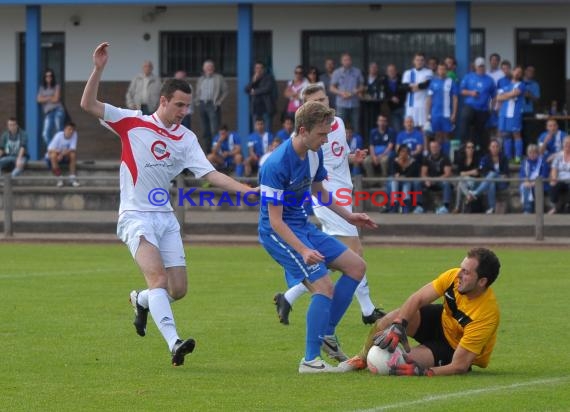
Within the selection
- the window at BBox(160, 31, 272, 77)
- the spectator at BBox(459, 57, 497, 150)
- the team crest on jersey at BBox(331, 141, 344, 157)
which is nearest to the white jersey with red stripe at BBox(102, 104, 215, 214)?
the team crest on jersey at BBox(331, 141, 344, 157)

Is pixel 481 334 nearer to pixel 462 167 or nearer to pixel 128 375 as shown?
→ pixel 128 375

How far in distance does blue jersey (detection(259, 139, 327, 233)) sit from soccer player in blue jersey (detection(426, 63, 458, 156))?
16753mm

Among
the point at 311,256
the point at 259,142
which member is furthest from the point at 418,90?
the point at 311,256

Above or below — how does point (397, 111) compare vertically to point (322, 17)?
below

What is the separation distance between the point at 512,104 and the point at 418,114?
5.92ft

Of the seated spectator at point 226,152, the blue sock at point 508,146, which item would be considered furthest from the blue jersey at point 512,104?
the seated spectator at point 226,152

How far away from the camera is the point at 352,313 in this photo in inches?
554

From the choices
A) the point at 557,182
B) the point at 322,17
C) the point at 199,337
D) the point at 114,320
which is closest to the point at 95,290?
the point at 114,320

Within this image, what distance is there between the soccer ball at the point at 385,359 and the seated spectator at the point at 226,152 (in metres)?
17.8

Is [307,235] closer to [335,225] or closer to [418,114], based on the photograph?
[335,225]

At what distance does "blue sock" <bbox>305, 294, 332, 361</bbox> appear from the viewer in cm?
985

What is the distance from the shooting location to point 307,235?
33.4ft

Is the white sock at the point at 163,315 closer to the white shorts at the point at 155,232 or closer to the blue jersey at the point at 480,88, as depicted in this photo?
the white shorts at the point at 155,232

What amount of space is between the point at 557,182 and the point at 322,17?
28.7 feet
